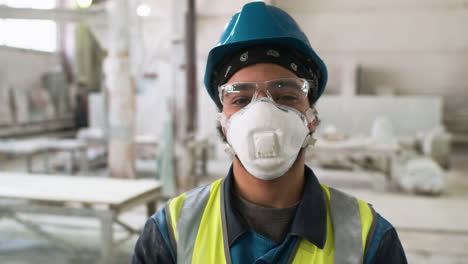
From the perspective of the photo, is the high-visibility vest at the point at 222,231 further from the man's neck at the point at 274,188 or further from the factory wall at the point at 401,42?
the factory wall at the point at 401,42

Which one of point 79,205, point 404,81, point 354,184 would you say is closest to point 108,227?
point 79,205

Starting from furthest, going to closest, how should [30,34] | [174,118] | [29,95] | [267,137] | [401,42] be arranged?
[30,34]
[29,95]
[401,42]
[174,118]
[267,137]

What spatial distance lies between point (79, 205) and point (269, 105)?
7.78ft

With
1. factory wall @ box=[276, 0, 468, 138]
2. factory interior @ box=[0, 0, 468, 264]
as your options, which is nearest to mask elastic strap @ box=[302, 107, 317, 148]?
factory interior @ box=[0, 0, 468, 264]

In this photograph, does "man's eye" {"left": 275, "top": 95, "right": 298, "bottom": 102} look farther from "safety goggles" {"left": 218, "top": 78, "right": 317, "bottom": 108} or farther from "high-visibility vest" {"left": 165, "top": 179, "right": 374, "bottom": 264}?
"high-visibility vest" {"left": 165, "top": 179, "right": 374, "bottom": 264}

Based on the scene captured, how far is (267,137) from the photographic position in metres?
1.16

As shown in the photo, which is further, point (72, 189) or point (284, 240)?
point (72, 189)

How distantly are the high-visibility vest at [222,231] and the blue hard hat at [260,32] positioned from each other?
448 mm

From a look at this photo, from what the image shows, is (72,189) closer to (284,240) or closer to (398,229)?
(284,240)

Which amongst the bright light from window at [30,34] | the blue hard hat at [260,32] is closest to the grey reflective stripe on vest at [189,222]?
the blue hard hat at [260,32]

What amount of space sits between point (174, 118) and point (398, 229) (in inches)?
117

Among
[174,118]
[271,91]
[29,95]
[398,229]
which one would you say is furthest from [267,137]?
[29,95]

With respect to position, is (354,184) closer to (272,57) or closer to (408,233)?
(408,233)

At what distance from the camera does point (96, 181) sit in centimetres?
363
